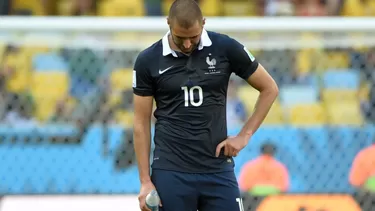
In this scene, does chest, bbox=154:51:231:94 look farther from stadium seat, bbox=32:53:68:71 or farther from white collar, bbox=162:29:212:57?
stadium seat, bbox=32:53:68:71

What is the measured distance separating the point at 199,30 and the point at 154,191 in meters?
0.78

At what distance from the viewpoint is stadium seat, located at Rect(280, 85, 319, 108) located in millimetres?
5152

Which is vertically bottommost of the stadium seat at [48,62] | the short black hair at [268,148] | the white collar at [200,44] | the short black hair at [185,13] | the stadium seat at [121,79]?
the short black hair at [268,148]

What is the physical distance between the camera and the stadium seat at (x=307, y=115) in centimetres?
519

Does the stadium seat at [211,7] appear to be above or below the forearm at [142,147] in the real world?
above

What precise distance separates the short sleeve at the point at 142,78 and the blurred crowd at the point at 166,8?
4151 mm

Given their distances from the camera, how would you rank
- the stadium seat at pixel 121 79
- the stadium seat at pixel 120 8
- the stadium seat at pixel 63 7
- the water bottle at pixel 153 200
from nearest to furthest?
the water bottle at pixel 153 200 < the stadium seat at pixel 121 79 < the stadium seat at pixel 120 8 < the stadium seat at pixel 63 7

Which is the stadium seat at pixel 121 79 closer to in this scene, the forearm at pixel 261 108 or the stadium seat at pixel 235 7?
the forearm at pixel 261 108

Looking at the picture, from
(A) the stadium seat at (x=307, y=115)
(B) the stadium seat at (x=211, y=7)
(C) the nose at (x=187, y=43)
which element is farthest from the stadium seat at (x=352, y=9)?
(C) the nose at (x=187, y=43)

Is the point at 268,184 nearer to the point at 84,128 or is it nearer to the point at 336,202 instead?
the point at 336,202

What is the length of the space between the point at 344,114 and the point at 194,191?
1847 millimetres

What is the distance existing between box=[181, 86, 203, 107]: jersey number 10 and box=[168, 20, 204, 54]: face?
0.19 m

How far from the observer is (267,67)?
17.4 ft

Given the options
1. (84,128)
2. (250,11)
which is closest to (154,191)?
(84,128)
